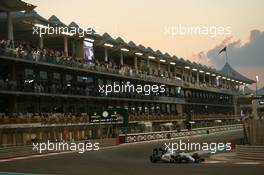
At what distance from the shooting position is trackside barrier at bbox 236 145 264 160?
28.0 metres

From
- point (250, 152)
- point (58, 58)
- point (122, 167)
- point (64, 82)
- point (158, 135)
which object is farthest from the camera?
point (158, 135)

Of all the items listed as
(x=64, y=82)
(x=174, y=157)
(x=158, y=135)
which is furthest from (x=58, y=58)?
(x=174, y=157)

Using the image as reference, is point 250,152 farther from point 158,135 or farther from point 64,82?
point 158,135

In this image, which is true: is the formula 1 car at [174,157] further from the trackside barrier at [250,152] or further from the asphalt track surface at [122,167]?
the trackside barrier at [250,152]

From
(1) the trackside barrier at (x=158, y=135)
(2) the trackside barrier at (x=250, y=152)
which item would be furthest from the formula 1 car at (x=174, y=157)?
(1) the trackside barrier at (x=158, y=135)

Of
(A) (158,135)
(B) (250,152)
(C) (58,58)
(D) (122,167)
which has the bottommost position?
(D) (122,167)

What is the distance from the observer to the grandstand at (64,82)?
46.2m

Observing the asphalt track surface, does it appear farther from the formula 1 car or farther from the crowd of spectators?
the crowd of spectators

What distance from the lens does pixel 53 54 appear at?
170 feet

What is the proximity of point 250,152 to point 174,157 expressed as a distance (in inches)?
174

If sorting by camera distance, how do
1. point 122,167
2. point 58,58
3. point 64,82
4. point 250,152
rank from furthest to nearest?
point 64,82
point 58,58
point 250,152
point 122,167

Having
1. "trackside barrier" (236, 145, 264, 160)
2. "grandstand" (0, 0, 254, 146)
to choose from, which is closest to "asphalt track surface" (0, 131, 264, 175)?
"trackside barrier" (236, 145, 264, 160)

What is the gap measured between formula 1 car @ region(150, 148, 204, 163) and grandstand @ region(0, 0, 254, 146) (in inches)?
625

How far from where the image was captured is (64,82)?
62219 mm
